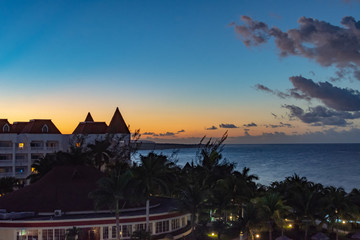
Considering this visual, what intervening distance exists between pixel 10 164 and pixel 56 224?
56.1 m

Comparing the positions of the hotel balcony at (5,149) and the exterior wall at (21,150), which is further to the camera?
the exterior wall at (21,150)

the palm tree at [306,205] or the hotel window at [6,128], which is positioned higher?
the hotel window at [6,128]

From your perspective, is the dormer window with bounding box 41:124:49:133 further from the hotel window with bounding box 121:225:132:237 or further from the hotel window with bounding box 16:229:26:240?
the hotel window with bounding box 121:225:132:237

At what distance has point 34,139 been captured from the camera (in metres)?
100

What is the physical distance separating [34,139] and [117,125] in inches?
825

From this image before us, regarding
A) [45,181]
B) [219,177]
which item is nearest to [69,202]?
[45,181]

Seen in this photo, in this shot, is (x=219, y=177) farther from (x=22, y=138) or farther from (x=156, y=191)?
(x=22, y=138)

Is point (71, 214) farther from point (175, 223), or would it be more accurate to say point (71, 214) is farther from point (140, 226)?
point (175, 223)

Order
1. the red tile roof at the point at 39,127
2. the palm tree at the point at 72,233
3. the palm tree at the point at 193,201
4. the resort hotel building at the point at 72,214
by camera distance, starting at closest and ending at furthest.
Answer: the palm tree at the point at 72,233 → the resort hotel building at the point at 72,214 → the palm tree at the point at 193,201 → the red tile roof at the point at 39,127

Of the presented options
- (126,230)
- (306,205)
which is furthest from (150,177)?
(306,205)

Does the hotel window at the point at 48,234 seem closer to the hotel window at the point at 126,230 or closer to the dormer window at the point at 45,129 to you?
the hotel window at the point at 126,230

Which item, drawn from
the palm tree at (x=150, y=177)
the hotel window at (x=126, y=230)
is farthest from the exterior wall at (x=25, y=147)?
the hotel window at (x=126, y=230)

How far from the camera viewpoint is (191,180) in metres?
68.2

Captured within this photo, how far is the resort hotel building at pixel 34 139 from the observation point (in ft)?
317
